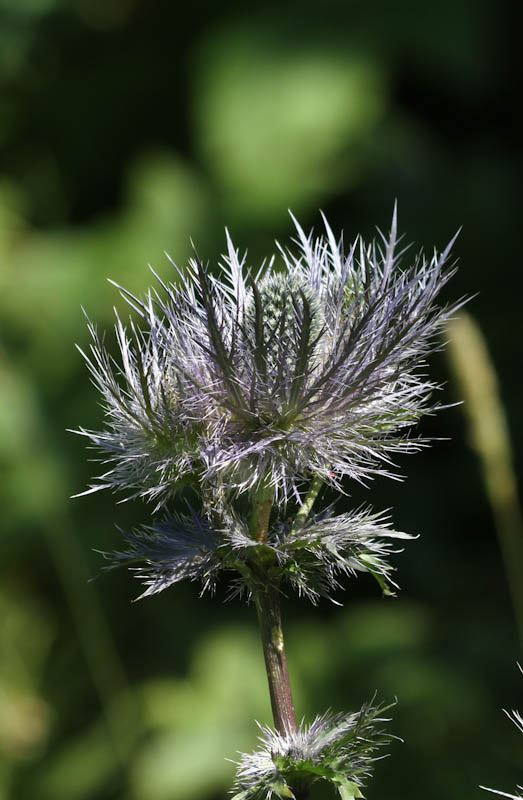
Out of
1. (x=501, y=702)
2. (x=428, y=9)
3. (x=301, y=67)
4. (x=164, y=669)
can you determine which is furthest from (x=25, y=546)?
(x=428, y=9)

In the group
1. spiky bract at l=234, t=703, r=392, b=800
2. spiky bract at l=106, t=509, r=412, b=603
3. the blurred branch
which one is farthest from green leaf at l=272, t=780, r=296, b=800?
the blurred branch

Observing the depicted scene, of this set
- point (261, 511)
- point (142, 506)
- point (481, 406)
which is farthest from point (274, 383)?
point (142, 506)

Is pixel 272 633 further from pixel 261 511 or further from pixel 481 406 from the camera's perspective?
pixel 481 406

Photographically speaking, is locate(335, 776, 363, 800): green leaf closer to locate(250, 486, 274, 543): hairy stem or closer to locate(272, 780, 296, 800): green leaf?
locate(272, 780, 296, 800): green leaf

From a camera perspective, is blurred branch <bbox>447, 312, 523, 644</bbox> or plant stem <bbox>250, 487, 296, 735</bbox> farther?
blurred branch <bbox>447, 312, 523, 644</bbox>

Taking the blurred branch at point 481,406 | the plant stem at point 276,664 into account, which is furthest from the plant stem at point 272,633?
the blurred branch at point 481,406
